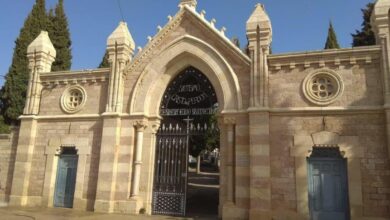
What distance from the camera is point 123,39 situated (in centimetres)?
1185

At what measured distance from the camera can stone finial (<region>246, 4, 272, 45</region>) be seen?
10.2 metres

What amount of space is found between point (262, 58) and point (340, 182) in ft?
14.0

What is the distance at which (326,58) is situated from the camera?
31.8 feet

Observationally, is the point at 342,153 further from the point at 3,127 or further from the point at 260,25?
the point at 3,127

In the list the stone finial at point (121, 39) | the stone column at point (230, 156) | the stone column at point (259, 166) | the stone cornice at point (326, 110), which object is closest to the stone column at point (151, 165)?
the stone column at point (230, 156)

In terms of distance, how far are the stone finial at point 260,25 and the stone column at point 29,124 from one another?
8.27m

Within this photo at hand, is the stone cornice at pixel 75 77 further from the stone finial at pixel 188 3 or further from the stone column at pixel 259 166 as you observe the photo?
the stone column at pixel 259 166

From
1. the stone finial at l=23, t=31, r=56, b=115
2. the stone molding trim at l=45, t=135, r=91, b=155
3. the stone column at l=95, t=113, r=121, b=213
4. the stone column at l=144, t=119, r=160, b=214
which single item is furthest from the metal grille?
the stone finial at l=23, t=31, r=56, b=115

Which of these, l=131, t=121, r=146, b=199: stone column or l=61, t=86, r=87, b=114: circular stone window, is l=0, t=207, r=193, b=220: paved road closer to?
l=131, t=121, r=146, b=199: stone column

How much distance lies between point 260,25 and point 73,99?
294 inches

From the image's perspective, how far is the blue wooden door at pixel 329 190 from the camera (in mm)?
8953

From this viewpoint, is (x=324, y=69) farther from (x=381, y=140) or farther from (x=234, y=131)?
(x=234, y=131)

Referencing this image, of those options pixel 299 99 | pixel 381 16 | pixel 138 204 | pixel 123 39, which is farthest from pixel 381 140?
pixel 123 39

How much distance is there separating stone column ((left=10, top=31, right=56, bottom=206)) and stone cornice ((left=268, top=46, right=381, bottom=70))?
29.4ft
